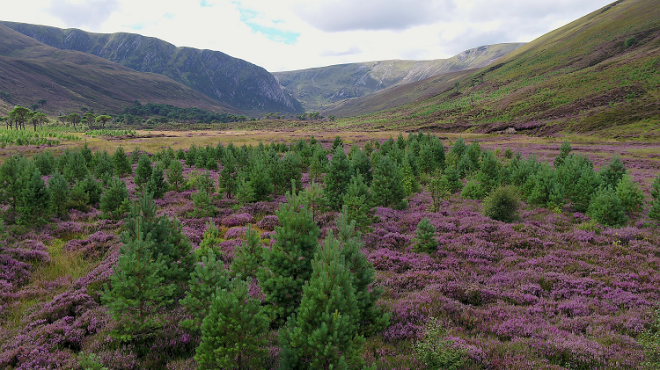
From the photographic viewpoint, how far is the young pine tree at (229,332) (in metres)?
5.25

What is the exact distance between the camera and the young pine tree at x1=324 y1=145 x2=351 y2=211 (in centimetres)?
1766

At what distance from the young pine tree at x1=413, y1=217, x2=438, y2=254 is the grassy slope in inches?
2522

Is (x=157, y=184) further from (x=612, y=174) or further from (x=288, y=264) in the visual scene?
(x=612, y=174)

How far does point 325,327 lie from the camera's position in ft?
16.1

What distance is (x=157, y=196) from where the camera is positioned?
68.2 ft

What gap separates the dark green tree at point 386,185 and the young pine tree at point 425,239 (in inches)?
205

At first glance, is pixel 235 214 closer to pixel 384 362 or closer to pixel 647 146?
pixel 384 362

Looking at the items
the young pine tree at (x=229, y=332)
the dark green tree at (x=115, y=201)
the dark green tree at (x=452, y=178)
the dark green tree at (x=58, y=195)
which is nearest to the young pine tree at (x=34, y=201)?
the dark green tree at (x=58, y=195)

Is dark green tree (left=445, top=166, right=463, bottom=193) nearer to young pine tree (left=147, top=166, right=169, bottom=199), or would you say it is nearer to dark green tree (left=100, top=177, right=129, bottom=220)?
young pine tree (left=147, top=166, right=169, bottom=199)

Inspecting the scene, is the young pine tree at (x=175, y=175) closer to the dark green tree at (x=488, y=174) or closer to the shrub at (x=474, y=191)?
the shrub at (x=474, y=191)

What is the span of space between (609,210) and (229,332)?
61.6 feet

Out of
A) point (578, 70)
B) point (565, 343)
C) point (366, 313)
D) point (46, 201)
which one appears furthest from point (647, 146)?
point (578, 70)

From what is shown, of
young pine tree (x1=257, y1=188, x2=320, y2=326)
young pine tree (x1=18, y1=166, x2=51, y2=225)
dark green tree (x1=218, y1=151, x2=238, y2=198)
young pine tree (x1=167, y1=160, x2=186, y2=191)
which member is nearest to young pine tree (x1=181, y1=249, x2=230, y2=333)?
young pine tree (x1=257, y1=188, x2=320, y2=326)

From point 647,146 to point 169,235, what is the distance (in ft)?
212
